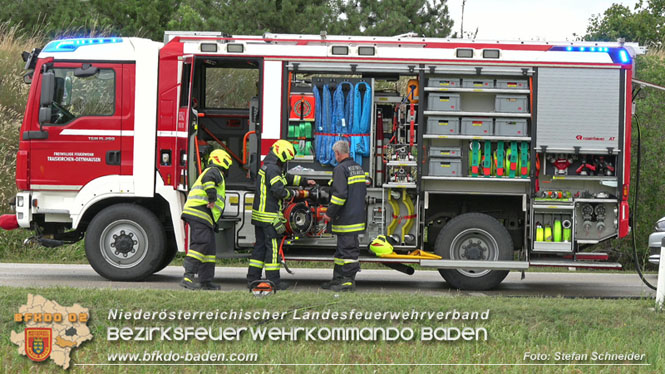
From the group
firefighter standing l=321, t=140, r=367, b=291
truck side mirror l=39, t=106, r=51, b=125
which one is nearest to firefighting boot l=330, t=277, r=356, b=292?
firefighter standing l=321, t=140, r=367, b=291

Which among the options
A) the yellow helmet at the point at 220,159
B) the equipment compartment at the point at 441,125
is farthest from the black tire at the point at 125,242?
the equipment compartment at the point at 441,125

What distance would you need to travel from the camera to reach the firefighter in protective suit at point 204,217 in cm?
1080

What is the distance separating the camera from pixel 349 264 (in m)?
11.0

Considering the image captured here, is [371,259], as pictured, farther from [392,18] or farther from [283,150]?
[392,18]

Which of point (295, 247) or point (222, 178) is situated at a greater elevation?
point (222, 178)

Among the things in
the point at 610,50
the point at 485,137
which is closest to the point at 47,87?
the point at 485,137

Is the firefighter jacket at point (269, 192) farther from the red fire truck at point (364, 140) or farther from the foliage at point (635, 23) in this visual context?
the foliage at point (635, 23)

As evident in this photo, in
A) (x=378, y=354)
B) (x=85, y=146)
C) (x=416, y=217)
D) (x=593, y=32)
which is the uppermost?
(x=593, y=32)

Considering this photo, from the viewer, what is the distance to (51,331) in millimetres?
7617

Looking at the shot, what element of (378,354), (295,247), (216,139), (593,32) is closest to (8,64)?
(216,139)

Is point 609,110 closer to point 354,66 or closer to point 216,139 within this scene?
point 354,66

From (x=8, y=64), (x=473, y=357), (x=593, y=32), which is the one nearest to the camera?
(x=473, y=357)

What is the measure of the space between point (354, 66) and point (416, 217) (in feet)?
6.84

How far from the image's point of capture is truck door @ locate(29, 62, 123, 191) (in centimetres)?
1175
